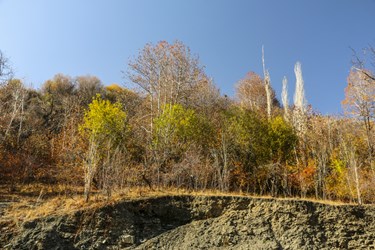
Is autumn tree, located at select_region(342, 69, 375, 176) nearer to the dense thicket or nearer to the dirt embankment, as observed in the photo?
the dense thicket

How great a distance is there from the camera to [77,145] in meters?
20.9

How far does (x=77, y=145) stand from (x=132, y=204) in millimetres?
11645

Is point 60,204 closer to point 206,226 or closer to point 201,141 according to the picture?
point 206,226

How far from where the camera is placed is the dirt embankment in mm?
9562

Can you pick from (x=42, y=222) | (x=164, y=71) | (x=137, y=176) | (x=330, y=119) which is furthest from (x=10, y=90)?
(x=330, y=119)

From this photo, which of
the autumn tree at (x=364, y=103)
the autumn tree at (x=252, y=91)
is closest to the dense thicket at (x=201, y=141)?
the autumn tree at (x=364, y=103)

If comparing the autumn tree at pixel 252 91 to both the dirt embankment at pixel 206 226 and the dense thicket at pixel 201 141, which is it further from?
the dirt embankment at pixel 206 226

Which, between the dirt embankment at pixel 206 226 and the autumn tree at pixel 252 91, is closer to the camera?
the dirt embankment at pixel 206 226

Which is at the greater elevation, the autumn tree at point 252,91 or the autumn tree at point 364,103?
the autumn tree at point 252,91

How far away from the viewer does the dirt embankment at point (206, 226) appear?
376 inches

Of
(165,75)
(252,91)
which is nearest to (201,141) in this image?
(165,75)

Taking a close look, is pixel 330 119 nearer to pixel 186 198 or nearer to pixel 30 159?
pixel 186 198

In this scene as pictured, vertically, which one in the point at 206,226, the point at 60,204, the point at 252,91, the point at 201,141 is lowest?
the point at 206,226

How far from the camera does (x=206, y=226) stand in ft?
33.7
